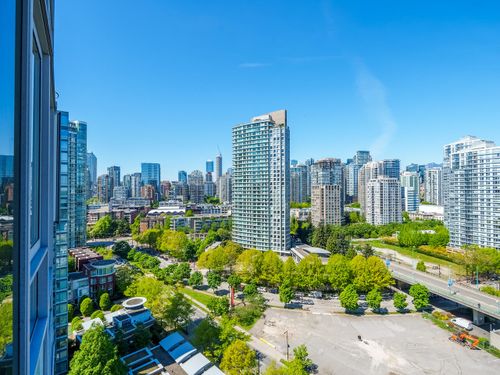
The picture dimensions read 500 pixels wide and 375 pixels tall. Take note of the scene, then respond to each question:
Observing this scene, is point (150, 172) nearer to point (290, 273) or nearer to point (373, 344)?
point (290, 273)

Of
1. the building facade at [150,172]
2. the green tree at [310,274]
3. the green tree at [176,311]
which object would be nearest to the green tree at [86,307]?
the green tree at [176,311]

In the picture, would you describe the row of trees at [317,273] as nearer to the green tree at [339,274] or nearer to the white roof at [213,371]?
the green tree at [339,274]

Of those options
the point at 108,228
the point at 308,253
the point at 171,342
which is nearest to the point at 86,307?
the point at 171,342

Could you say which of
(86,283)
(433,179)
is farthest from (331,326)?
(433,179)

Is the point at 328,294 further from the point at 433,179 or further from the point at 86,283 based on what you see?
the point at 433,179

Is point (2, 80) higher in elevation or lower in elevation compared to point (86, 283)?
higher

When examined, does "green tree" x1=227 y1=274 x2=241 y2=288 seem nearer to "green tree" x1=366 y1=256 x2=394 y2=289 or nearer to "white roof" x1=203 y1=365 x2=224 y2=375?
"green tree" x1=366 y1=256 x2=394 y2=289
